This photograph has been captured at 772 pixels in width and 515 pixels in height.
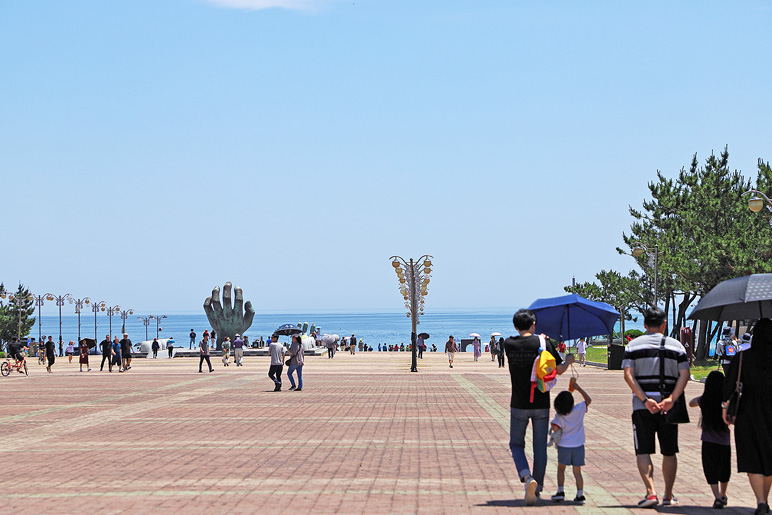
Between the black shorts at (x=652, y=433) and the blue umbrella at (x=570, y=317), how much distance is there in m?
2.63

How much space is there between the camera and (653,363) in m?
7.93

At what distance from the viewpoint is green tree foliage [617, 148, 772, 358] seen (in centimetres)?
4012

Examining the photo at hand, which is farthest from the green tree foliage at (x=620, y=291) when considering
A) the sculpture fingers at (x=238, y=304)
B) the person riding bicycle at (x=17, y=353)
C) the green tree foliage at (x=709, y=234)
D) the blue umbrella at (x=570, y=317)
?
the blue umbrella at (x=570, y=317)

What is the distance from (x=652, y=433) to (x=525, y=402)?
1.13 m

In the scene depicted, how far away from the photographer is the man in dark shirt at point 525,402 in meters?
8.20

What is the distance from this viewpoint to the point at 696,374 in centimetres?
3206

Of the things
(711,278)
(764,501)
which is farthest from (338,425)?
(711,278)

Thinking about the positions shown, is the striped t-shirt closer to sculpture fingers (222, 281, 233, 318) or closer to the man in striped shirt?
the man in striped shirt

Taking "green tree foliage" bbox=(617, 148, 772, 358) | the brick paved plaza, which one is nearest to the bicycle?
the brick paved plaza

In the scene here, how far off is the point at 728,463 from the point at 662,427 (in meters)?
0.77

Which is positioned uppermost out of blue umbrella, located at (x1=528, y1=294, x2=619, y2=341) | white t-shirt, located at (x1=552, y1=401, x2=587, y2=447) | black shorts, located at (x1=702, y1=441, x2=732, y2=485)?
blue umbrella, located at (x1=528, y1=294, x2=619, y2=341)

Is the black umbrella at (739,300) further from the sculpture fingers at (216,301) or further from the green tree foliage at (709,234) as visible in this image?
the sculpture fingers at (216,301)

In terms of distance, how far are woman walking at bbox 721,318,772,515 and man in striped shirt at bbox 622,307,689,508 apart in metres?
0.49

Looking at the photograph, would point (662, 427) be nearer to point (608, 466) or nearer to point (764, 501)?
point (764, 501)
